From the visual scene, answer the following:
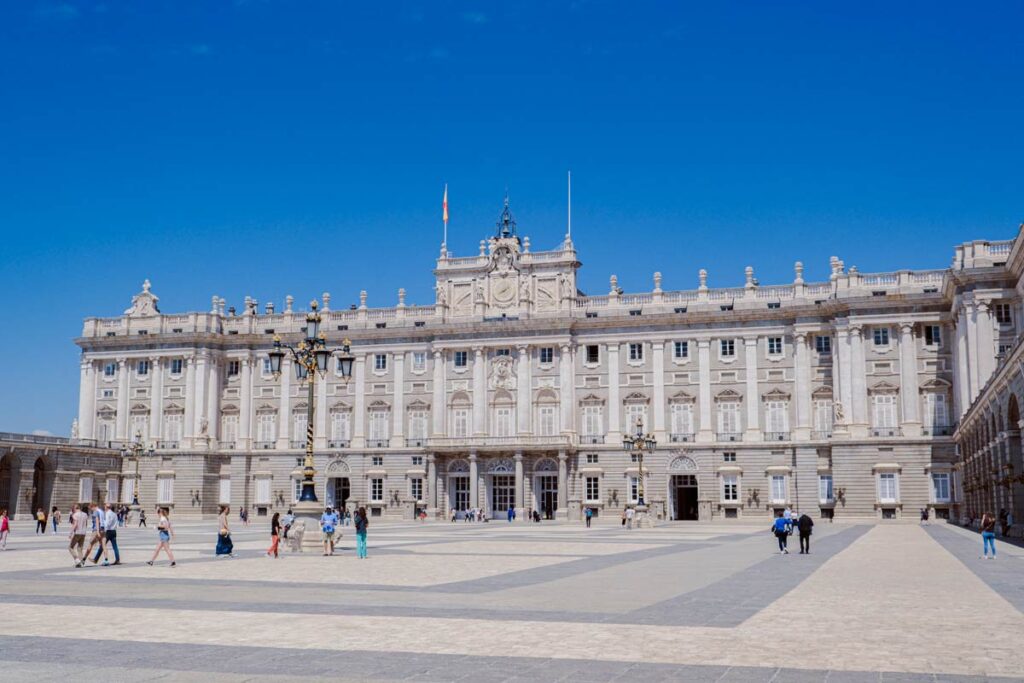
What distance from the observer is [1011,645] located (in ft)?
40.5

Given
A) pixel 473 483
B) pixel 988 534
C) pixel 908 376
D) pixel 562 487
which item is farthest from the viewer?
pixel 473 483

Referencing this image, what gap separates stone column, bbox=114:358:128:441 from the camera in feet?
274

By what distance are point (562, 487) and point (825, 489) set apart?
17.6 meters

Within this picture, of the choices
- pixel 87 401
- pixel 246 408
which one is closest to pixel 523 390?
pixel 246 408

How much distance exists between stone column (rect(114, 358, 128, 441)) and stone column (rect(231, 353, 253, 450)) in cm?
929

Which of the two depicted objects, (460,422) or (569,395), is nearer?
(569,395)

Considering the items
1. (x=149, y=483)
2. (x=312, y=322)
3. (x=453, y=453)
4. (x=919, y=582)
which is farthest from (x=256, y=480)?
(x=919, y=582)

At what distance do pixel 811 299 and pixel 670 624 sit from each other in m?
60.8

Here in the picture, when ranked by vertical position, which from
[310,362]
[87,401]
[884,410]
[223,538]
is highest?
[87,401]

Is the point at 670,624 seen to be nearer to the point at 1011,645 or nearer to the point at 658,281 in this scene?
the point at 1011,645

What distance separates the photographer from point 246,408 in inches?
3258

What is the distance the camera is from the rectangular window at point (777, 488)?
70375 millimetres

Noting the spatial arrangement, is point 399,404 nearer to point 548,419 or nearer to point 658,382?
point 548,419

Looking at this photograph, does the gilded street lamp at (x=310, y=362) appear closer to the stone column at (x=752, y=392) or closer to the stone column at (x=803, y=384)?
the stone column at (x=752, y=392)
